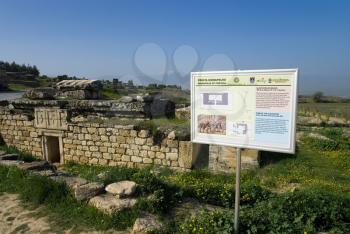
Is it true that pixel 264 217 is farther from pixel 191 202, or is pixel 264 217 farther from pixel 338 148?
pixel 338 148

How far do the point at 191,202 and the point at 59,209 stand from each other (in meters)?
1.95

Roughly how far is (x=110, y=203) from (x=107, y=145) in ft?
17.8

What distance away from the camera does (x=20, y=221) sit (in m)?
4.30

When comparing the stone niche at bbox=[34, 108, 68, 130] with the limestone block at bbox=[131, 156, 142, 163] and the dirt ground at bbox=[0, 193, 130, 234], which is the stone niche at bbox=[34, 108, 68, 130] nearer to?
the limestone block at bbox=[131, 156, 142, 163]

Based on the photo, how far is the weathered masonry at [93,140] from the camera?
340 inches

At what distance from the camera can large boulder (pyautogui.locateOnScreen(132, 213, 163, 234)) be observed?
12.0 feet

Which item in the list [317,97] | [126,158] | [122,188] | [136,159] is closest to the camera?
[122,188]

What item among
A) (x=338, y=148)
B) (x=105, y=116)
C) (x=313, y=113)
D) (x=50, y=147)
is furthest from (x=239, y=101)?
(x=313, y=113)

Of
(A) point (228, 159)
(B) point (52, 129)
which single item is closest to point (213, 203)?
(A) point (228, 159)

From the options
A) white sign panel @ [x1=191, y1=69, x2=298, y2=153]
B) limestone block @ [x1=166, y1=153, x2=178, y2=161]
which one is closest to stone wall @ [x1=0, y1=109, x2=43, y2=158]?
limestone block @ [x1=166, y1=153, x2=178, y2=161]

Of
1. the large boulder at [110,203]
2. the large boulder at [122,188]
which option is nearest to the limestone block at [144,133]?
the large boulder at [122,188]

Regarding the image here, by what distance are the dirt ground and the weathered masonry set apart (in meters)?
4.41

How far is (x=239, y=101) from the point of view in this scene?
3.40 meters

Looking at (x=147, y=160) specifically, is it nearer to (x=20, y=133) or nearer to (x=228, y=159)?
(x=228, y=159)
